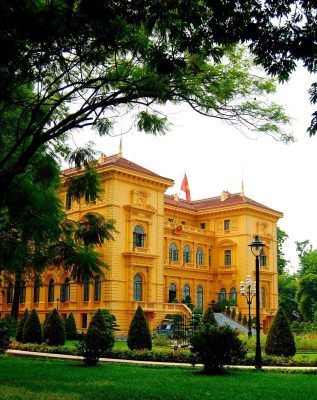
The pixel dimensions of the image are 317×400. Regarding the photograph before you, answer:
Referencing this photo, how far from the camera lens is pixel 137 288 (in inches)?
1591

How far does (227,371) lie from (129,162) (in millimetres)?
28546

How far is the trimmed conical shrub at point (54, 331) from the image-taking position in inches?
961

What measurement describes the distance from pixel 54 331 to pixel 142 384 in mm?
13237

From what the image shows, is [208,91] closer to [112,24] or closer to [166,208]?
[112,24]

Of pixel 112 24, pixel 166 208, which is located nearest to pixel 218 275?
pixel 166 208

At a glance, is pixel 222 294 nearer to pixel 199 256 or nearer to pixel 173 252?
pixel 199 256

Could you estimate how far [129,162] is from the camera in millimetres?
42312

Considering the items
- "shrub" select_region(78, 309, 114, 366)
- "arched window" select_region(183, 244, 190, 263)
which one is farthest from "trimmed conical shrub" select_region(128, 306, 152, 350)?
"arched window" select_region(183, 244, 190, 263)

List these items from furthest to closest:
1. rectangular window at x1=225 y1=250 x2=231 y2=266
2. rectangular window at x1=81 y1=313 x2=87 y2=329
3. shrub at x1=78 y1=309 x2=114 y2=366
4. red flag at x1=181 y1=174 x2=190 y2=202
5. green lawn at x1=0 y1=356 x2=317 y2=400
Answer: rectangular window at x1=225 y1=250 x2=231 y2=266
red flag at x1=181 y1=174 x2=190 y2=202
rectangular window at x1=81 y1=313 x2=87 y2=329
shrub at x1=78 y1=309 x2=114 y2=366
green lawn at x1=0 y1=356 x2=317 y2=400

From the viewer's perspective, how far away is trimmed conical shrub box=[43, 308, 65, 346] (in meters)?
24.4

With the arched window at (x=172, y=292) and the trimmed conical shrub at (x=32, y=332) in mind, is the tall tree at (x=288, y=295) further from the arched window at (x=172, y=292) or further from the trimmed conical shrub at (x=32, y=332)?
the trimmed conical shrub at (x=32, y=332)

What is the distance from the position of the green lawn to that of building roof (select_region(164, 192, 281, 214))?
1475 inches

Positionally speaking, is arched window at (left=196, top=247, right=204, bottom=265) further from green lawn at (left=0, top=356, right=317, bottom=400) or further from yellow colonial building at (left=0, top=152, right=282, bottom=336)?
green lawn at (left=0, top=356, right=317, bottom=400)

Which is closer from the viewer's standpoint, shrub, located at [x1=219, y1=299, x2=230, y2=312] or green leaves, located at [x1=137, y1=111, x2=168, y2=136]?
green leaves, located at [x1=137, y1=111, x2=168, y2=136]
